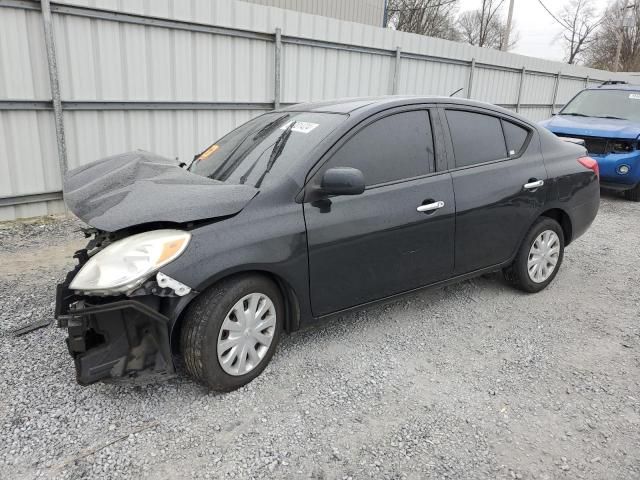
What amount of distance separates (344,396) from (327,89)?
673 centimetres

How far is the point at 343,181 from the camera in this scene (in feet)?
9.52

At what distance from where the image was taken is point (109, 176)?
3180 millimetres

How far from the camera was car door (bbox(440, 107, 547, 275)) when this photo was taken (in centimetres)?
372

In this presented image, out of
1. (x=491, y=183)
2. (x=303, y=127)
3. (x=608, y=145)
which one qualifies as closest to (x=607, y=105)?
(x=608, y=145)

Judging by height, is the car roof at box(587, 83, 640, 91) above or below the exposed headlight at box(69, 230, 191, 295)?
Answer: above

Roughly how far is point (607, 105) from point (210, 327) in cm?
911

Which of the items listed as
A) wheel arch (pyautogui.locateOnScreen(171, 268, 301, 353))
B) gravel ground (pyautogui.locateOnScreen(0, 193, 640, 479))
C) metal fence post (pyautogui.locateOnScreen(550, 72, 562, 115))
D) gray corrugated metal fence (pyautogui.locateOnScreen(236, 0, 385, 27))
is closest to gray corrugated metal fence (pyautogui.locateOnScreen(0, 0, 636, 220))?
gravel ground (pyautogui.locateOnScreen(0, 193, 640, 479))

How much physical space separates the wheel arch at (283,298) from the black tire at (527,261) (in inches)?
85.1

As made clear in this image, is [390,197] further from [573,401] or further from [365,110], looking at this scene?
[573,401]

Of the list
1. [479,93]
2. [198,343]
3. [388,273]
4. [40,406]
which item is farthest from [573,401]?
[479,93]

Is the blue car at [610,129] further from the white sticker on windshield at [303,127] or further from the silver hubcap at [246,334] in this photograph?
the silver hubcap at [246,334]

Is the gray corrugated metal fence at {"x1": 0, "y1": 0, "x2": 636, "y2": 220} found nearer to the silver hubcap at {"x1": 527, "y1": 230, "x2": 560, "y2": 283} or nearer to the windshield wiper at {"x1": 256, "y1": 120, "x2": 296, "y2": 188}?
the windshield wiper at {"x1": 256, "y1": 120, "x2": 296, "y2": 188}

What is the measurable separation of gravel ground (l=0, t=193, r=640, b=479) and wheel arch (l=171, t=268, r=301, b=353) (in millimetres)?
308

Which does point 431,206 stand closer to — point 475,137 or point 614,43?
point 475,137
